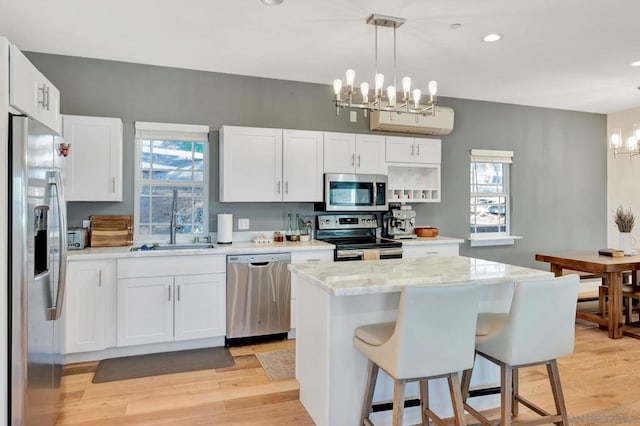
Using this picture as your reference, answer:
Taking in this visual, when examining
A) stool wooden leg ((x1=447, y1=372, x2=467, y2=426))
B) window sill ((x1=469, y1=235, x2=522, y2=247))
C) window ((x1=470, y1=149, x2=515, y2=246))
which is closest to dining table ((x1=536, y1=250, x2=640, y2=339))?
window sill ((x1=469, y1=235, x2=522, y2=247))

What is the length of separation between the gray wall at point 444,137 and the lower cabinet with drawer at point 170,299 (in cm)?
77

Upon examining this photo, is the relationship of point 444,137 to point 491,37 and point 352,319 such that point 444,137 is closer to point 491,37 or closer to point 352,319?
point 491,37

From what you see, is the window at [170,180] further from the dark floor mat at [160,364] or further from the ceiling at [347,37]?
the dark floor mat at [160,364]

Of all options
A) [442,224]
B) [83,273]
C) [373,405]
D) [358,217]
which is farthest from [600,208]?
[83,273]

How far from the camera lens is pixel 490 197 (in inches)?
228

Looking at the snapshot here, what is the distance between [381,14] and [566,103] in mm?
3986

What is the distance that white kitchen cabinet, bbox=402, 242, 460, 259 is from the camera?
4516 mm

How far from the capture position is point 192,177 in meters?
4.34

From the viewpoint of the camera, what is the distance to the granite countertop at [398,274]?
6.82ft

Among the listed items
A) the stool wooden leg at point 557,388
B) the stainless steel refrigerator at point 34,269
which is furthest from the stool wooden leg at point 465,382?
the stainless steel refrigerator at point 34,269

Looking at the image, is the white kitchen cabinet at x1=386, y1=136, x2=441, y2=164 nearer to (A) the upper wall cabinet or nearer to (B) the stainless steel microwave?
(B) the stainless steel microwave

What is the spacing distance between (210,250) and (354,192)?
1700mm

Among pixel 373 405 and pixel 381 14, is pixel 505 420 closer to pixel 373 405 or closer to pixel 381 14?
pixel 373 405

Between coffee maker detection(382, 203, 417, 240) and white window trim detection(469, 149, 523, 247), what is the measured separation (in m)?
→ 1.09
